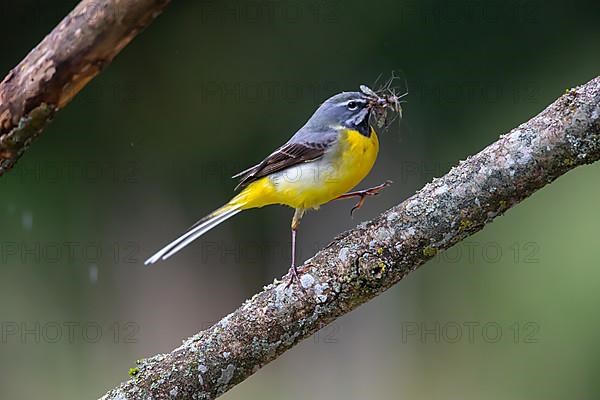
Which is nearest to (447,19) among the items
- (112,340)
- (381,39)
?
(381,39)

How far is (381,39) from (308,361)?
2483 millimetres

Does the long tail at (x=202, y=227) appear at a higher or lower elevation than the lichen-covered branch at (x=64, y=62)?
lower

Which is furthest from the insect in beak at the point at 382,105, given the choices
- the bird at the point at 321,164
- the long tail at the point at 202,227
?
the long tail at the point at 202,227

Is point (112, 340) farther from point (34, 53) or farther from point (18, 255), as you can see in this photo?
point (34, 53)

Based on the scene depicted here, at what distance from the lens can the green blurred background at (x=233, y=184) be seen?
5.54 m

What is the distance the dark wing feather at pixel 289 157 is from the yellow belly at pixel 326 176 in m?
0.02

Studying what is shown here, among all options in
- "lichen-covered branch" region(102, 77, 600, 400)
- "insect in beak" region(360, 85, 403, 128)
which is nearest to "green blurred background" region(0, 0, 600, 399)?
"insect in beak" region(360, 85, 403, 128)

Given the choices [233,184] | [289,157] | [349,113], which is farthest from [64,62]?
[233,184]

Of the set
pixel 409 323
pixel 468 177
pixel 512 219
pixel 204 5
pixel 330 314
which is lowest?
pixel 330 314

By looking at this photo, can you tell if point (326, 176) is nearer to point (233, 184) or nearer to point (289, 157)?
point (289, 157)

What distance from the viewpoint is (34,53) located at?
2252mm

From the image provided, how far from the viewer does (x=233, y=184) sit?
628 cm

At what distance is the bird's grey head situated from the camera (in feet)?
10.5

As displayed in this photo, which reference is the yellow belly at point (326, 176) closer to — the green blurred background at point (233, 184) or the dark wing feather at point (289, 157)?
the dark wing feather at point (289, 157)
